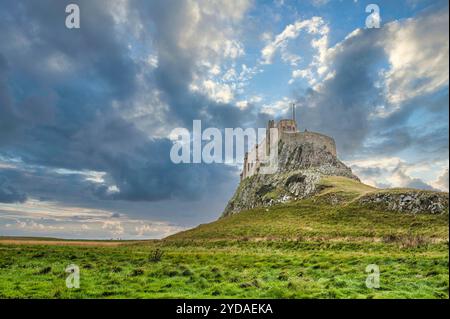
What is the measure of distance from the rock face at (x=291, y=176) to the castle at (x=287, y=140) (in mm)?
2194

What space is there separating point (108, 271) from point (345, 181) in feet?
358

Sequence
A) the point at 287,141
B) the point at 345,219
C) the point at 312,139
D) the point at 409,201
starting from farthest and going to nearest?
the point at 287,141 → the point at 312,139 → the point at 409,201 → the point at 345,219

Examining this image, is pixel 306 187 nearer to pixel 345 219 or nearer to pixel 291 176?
pixel 291 176

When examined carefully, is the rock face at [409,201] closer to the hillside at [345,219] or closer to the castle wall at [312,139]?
the hillside at [345,219]

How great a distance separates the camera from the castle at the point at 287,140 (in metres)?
157

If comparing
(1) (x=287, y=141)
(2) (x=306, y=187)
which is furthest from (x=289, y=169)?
(2) (x=306, y=187)

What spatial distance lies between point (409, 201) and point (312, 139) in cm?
7554

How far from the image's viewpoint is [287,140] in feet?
525

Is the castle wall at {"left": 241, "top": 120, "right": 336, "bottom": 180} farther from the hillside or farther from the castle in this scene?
the hillside

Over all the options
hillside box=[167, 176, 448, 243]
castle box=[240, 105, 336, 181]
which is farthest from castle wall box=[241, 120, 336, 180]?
hillside box=[167, 176, 448, 243]

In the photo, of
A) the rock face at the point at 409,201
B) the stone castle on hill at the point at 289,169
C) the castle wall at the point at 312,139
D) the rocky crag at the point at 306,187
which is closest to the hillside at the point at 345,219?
the rock face at the point at 409,201

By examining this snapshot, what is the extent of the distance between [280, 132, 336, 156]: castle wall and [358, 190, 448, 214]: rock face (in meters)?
64.8
